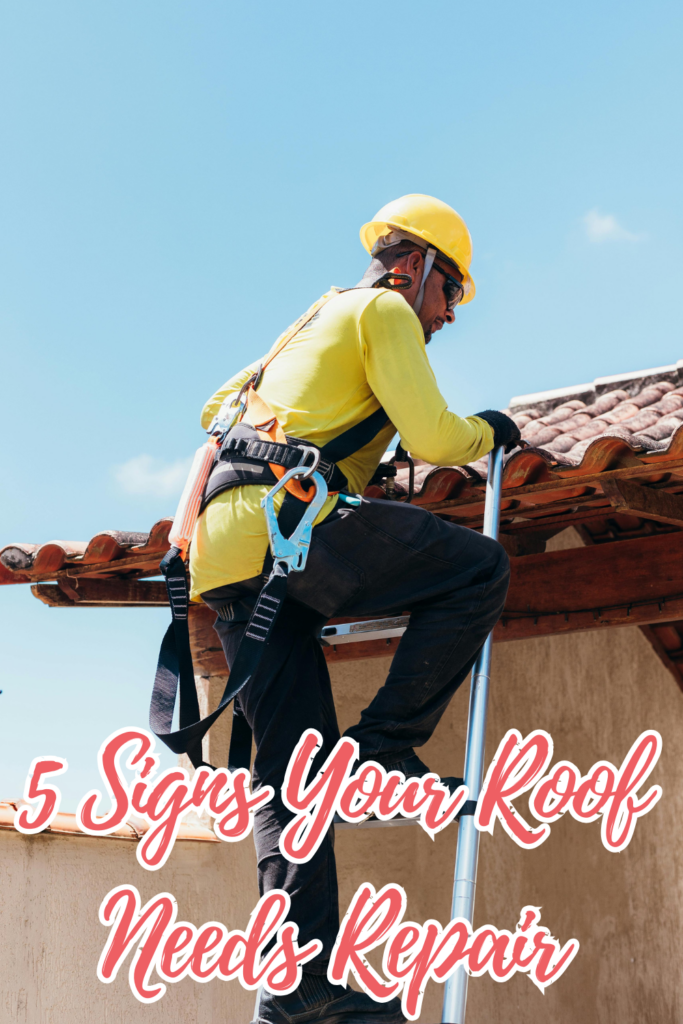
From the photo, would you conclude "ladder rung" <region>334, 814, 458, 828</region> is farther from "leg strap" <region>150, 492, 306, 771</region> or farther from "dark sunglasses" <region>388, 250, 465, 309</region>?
"dark sunglasses" <region>388, 250, 465, 309</region>

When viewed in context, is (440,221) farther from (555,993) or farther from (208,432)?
(555,993)

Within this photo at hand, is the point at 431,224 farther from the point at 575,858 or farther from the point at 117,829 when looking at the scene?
the point at 575,858

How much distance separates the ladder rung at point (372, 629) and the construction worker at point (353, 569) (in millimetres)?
170

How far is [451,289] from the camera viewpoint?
305 cm

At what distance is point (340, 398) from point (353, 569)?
1.48ft

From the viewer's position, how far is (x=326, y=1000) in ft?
7.95

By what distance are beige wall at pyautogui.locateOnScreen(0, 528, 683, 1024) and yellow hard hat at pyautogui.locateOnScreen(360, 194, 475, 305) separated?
302 cm

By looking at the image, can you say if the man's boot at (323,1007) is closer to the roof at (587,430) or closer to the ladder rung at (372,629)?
the ladder rung at (372,629)

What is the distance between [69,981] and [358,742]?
105 inches

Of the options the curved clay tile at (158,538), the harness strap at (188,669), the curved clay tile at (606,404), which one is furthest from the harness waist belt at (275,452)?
the curved clay tile at (606,404)

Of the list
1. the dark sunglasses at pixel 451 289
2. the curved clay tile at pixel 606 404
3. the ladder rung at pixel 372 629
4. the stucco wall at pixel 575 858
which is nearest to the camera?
the ladder rung at pixel 372 629

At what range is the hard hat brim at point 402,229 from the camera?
295 centimetres

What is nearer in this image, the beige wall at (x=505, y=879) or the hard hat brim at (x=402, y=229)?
the hard hat brim at (x=402, y=229)

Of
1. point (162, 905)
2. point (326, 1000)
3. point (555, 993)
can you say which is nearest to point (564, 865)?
point (555, 993)
